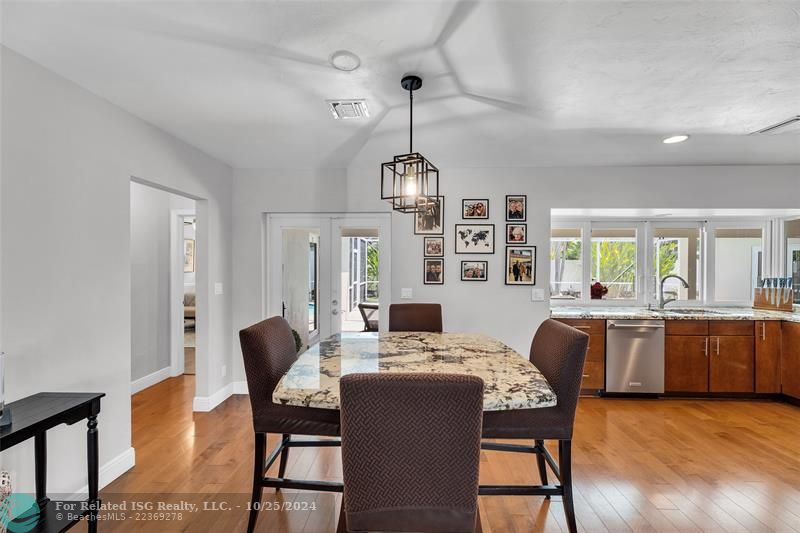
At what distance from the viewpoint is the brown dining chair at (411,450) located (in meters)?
1.16

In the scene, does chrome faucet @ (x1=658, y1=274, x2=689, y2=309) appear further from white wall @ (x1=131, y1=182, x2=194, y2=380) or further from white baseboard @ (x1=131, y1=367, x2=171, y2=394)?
white baseboard @ (x1=131, y1=367, x2=171, y2=394)

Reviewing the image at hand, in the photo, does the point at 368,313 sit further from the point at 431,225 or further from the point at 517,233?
the point at 517,233

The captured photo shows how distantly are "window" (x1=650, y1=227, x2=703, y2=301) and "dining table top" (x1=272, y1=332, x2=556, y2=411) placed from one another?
3096 millimetres

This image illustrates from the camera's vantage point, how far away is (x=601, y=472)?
8.23ft

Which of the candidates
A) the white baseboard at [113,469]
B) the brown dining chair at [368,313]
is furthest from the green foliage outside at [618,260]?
the white baseboard at [113,469]

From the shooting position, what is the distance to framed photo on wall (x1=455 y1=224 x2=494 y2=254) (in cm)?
390

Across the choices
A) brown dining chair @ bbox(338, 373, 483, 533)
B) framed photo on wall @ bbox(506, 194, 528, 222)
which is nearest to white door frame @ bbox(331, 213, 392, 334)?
framed photo on wall @ bbox(506, 194, 528, 222)

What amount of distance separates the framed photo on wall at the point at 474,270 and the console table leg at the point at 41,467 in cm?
319

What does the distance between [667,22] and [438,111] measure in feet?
4.15

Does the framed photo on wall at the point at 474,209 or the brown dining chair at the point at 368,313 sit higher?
the framed photo on wall at the point at 474,209

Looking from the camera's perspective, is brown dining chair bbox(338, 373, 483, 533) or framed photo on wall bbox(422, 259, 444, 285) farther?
framed photo on wall bbox(422, 259, 444, 285)

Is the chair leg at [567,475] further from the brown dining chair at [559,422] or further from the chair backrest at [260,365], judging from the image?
the chair backrest at [260,365]

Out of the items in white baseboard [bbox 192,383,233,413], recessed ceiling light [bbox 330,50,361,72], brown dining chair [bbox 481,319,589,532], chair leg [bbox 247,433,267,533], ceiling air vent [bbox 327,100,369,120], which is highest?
ceiling air vent [bbox 327,100,369,120]

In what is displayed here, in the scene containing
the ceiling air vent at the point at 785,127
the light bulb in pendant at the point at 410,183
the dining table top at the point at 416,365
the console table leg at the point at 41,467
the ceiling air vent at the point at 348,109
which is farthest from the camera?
the ceiling air vent at the point at 785,127
